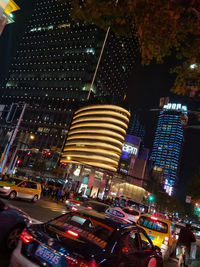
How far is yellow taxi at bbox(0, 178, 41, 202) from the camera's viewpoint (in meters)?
16.3

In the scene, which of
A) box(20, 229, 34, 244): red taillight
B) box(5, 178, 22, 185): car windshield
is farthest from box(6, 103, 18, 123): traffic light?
box(20, 229, 34, 244): red taillight

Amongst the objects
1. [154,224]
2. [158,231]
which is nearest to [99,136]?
[154,224]

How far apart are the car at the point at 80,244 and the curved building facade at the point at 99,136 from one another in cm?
6868

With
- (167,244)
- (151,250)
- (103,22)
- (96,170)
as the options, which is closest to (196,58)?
(103,22)

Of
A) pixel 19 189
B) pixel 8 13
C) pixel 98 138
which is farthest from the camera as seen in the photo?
pixel 98 138

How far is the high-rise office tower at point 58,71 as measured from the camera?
293 feet

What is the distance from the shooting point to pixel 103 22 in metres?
7.49

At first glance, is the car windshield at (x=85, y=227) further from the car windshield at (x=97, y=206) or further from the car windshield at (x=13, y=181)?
the car windshield at (x=13, y=181)

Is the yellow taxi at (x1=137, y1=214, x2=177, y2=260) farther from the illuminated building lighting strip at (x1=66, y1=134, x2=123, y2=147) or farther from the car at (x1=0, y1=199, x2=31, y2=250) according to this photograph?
the illuminated building lighting strip at (x1=66, y1=134, x2=123, y2=147)

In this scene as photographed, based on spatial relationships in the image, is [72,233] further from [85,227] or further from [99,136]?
[99,136]

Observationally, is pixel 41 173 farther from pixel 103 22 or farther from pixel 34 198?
pixel 103 22

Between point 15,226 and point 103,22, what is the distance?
697cm

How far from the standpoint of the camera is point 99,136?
75250 millimetres

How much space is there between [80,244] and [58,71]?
102 m
